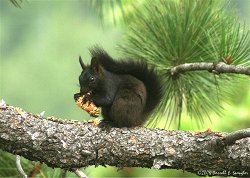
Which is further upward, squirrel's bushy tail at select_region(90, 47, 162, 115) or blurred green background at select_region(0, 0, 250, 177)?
blurred green background at select_region(0, 0, 250, 177)

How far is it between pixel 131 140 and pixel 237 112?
46.3 inches

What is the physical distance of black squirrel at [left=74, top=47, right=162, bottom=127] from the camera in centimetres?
258

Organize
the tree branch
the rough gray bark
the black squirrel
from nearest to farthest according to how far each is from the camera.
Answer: the rough gray bark < the tree branch < the black squirrel

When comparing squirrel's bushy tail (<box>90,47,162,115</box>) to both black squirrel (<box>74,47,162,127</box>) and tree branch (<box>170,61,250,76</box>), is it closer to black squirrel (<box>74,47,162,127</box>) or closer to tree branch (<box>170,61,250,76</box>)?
black squirrel (<box>74,47,162,127</box>)

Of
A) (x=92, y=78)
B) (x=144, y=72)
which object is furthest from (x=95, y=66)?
(x=144, y=72)

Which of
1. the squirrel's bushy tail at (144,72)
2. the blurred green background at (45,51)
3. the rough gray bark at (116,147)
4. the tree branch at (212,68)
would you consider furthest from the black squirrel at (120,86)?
the blurred green background at (45,51)

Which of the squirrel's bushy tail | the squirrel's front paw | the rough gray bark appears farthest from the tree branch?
the squirrel's front paw

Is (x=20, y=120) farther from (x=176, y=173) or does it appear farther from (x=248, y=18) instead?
(x=176, y=173)

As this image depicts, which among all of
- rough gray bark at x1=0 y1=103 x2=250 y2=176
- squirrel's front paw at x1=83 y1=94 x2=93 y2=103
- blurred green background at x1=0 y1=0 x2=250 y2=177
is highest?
blurred green background at x1=0 y1=0 x2=250 y2=177

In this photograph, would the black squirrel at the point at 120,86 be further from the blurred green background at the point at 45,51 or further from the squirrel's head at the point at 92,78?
the blurred green background at the point at 45,51

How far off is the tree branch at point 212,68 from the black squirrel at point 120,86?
0.10 meters

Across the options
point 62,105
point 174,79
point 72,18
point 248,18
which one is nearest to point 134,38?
point 174,79

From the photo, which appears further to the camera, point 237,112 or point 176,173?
point 176,173

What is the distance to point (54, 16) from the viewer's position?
23281 mm
